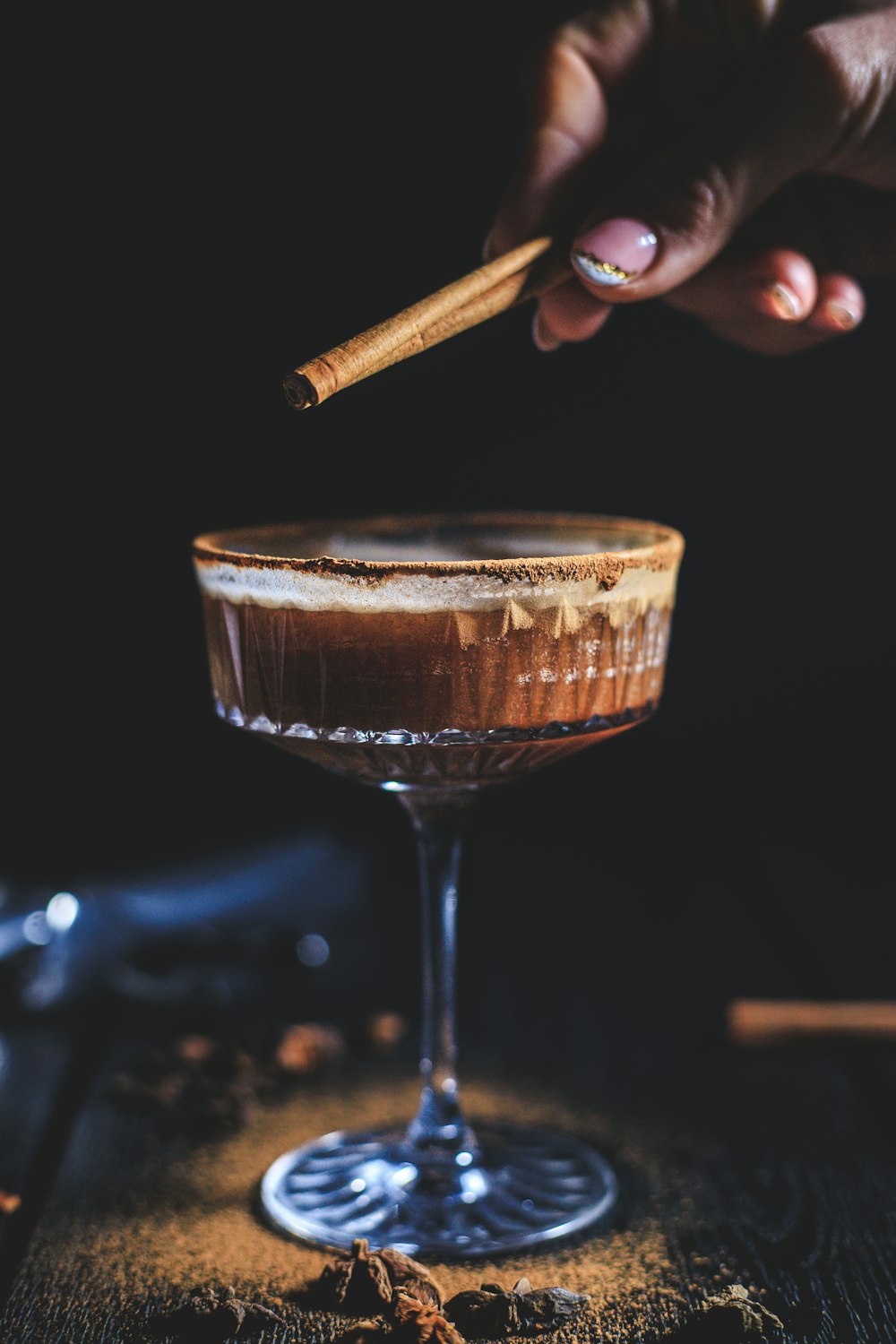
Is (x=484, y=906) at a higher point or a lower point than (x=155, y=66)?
lower

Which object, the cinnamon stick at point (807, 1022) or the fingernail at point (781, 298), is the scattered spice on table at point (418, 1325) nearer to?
the cinnamon stick at point (807, 1022)

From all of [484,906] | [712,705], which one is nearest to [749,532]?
[712,705]

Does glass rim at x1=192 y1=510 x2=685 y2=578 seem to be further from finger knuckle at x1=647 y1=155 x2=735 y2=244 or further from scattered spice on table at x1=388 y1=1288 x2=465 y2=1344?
scattered spice on table at x1=388 y1=1288 x2=465 y2=1344

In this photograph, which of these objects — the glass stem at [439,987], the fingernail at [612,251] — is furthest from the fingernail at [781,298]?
the glass stem at [439,987]

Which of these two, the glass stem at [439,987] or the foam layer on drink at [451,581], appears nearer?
the foam layer on drink at [451,581]

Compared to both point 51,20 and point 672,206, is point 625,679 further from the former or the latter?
point 51,20

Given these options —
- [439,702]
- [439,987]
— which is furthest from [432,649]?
[439,987]
